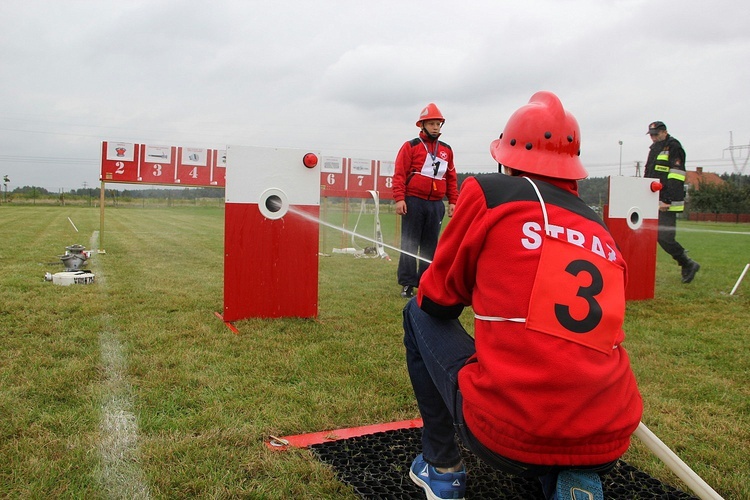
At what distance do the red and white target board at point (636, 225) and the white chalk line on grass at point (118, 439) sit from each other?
17.1 ft

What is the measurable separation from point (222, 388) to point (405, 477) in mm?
1327

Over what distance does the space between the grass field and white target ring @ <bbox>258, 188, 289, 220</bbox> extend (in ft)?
2.97

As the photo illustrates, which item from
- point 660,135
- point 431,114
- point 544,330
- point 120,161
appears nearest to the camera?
point 544,330

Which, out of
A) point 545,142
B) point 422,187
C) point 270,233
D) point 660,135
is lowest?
point 270,233

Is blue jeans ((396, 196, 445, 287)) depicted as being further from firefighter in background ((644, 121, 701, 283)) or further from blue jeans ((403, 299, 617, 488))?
blue jeans ((403, 299, 617, 488))

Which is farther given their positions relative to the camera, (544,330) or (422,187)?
(422,187)

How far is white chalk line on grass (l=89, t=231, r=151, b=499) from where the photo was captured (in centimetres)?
220

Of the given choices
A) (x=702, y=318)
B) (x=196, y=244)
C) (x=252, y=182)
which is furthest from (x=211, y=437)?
(x=196, y=244)

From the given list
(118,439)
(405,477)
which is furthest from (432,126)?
(118,439)

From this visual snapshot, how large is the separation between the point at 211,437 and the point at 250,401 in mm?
Result: 480

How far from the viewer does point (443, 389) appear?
1914mm

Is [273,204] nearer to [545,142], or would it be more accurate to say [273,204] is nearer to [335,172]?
[545,142]

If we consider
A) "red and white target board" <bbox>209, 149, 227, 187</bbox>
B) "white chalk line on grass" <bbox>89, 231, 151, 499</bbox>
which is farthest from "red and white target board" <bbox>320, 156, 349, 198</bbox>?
"white chalk line on grass" <bbox>89, 231, 151, 499</bbox>

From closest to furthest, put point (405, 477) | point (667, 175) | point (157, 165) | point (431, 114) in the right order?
point (405, 477)
point (431, 114)
point (667, 175)
point (157, 165)
